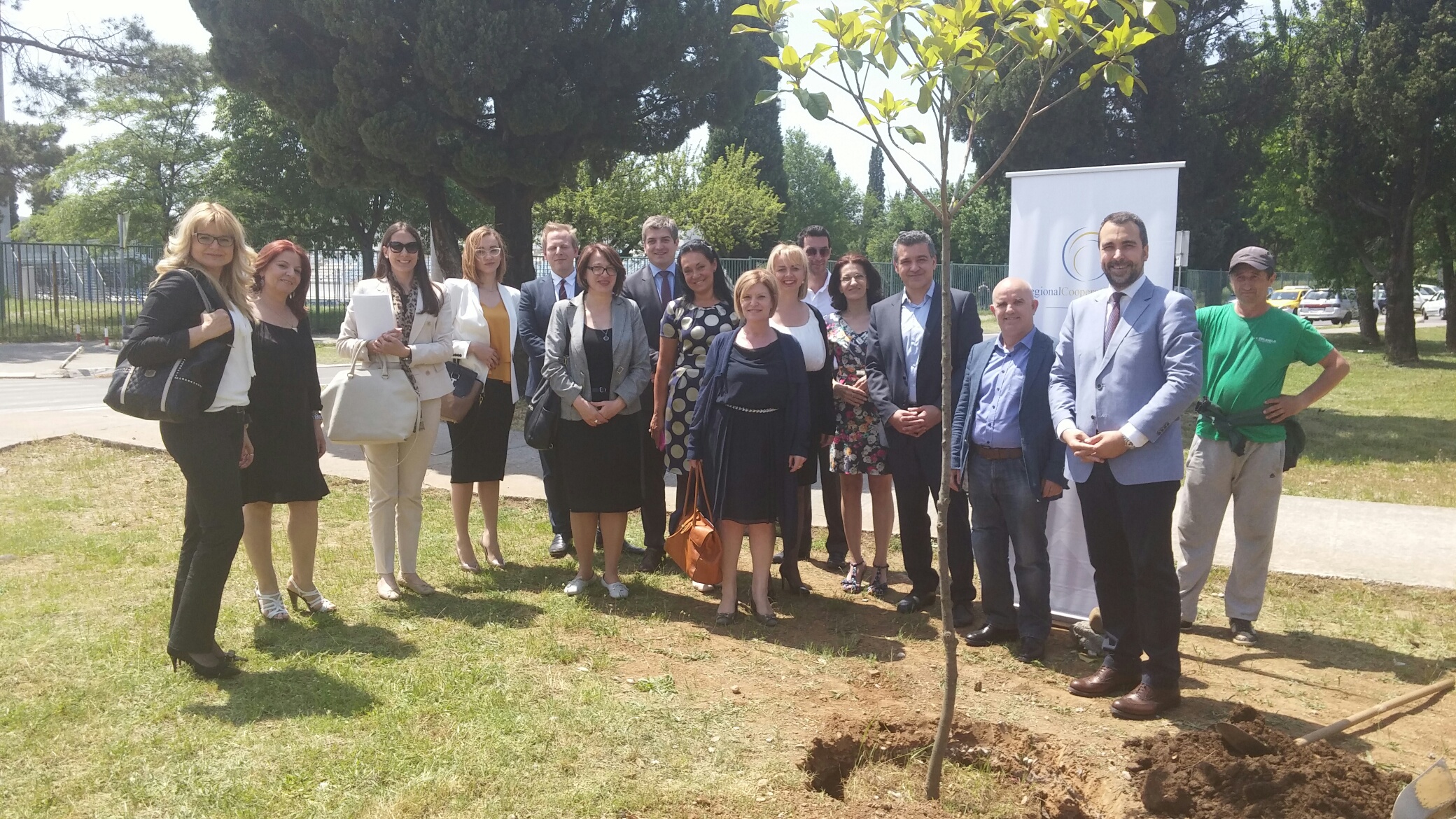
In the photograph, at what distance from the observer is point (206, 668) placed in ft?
14.3

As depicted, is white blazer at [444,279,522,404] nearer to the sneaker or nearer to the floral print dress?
the floral print dress

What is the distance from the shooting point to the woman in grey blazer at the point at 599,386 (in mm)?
5590

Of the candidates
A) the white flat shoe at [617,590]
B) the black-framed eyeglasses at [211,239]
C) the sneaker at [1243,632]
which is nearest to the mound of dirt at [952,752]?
the sneaker at [1243,632]

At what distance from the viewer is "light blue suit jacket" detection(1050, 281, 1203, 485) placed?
397 cm

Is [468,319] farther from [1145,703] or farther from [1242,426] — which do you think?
[1242,426]

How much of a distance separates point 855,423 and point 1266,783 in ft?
9.48

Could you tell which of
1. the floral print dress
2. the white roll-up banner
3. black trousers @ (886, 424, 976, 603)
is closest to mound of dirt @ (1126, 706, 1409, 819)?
the white roll-up banner

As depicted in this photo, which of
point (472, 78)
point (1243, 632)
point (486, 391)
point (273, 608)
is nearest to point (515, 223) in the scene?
point (472, 78)

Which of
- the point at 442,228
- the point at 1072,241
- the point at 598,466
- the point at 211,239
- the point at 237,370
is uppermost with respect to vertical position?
the point at 442,228

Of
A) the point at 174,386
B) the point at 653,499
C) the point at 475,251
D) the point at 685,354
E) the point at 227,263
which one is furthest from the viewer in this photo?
the point at 653,499

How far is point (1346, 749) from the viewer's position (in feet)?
12.7

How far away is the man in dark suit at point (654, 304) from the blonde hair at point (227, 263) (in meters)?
2.29

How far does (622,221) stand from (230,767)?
2829cm

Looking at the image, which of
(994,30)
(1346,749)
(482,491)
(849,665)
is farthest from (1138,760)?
(482,491)
